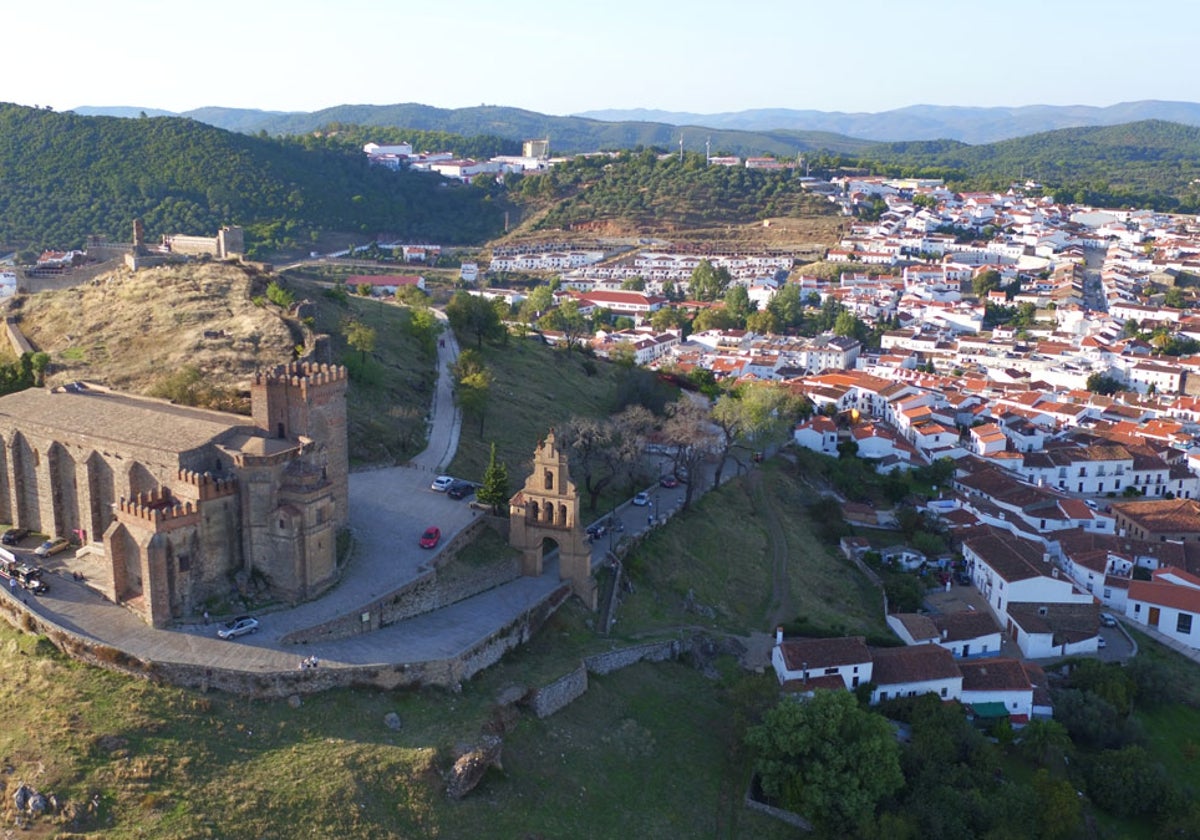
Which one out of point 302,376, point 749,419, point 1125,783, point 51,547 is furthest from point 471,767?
point 749,419

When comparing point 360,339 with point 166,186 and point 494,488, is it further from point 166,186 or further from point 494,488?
point 166,186

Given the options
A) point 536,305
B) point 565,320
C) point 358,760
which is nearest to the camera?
point 358,760

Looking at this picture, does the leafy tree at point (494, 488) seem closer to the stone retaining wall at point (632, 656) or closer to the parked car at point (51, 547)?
the stone retaining wall at point (632, 656)

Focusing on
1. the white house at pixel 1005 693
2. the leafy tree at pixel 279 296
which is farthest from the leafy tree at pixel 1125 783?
the leafy tree at pixel 279 296

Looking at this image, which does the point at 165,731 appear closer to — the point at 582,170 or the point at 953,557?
the point at 953,557

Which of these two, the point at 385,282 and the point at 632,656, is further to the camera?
the point at 385,282

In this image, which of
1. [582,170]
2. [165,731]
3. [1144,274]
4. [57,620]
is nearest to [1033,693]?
[165,731]
